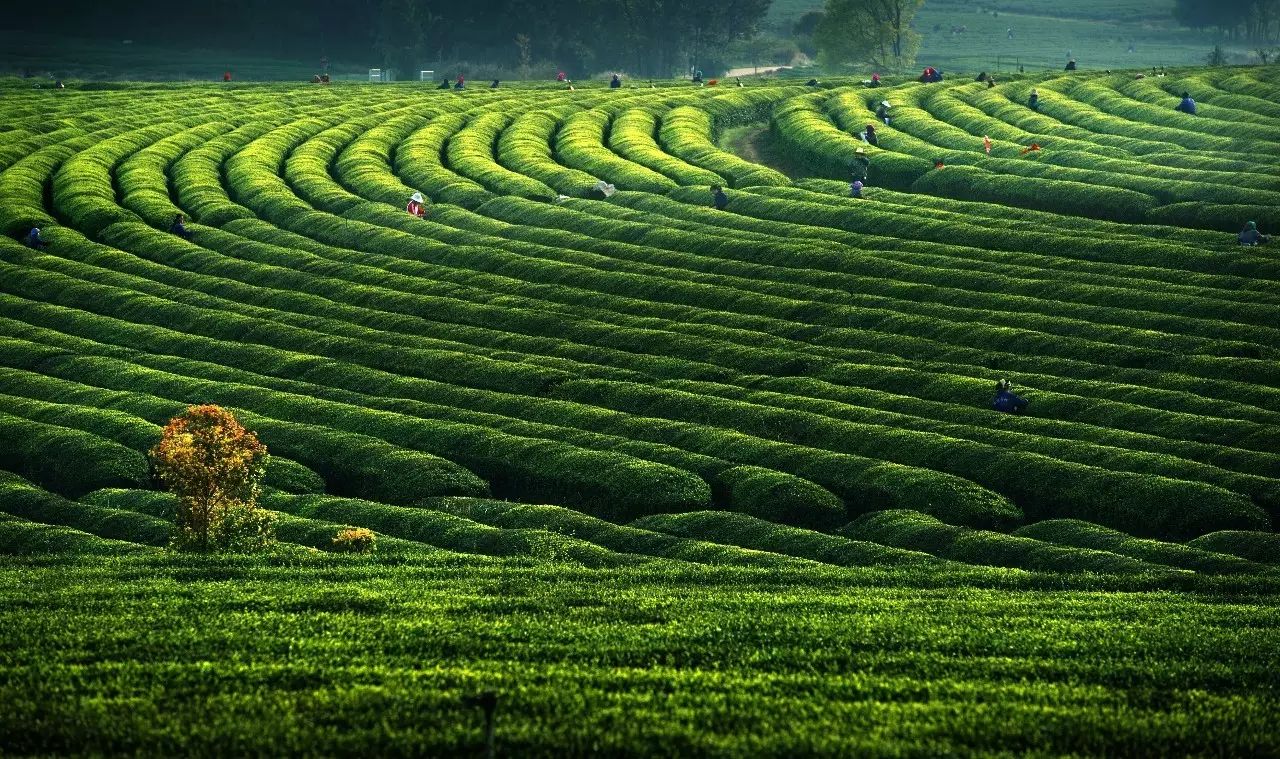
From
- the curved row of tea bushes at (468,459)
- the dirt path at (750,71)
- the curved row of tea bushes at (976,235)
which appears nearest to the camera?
the curved row of tea bushes at (468,459)

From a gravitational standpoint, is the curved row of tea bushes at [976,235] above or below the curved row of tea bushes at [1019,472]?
above

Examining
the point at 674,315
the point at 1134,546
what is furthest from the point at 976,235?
the point at 1134,546

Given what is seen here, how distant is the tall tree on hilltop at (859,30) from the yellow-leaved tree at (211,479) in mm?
130315

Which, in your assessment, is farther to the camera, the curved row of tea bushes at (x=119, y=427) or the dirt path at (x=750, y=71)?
the dirt path at (x=750, y=71)

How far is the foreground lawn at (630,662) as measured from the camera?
2308cm

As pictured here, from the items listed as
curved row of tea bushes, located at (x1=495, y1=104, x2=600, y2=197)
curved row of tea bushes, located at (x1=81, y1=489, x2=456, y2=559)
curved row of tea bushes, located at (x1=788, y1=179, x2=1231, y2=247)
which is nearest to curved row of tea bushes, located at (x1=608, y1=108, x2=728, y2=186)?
curved row of tea bushes, located at (x1=495, y1=104, x2=600, y2=197)

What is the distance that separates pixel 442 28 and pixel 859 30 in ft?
137

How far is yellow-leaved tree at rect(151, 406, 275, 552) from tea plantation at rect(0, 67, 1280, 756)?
5.18ft

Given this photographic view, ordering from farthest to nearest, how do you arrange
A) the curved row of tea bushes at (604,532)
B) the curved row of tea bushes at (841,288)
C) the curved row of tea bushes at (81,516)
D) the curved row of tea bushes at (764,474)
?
the curved row of tea bushes at (841,288) → the curved row of tea bushes at (764,474) → the curved row of tea bushes at (81,516) → the curved row of tea bushes at (604,532)

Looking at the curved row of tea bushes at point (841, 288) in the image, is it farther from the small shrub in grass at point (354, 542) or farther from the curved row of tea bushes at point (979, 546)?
the small shrub in grass at point (354, 542)

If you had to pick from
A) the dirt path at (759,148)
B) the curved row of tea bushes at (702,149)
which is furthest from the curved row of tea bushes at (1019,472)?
the dirt path at (759,148)

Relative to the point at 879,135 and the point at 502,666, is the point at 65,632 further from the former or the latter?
the point at 879,135

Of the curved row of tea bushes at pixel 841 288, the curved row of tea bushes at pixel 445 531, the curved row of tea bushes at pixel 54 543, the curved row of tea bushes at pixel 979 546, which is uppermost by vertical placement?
the curved row of tea bushes at pixel 841 288

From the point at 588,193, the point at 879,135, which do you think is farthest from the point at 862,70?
the point at 588,193
